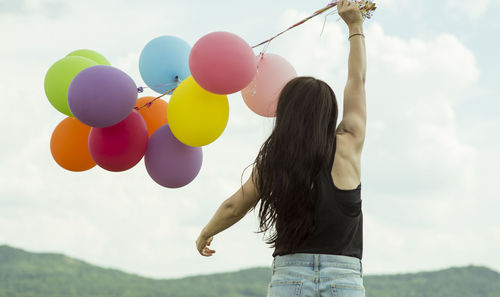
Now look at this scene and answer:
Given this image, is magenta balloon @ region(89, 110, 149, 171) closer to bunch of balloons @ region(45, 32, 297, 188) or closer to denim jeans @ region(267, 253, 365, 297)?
bunch of balloons @ region(45, 32, 297, 188)

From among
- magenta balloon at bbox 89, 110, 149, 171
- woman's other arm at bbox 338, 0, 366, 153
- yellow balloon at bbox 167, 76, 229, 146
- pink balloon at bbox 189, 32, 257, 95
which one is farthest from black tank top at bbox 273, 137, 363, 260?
magenta balloon at bbox 89, 110, 149, 171

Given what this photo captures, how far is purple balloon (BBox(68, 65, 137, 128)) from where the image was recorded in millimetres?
2883

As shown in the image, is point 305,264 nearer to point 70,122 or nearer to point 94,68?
point 94,68

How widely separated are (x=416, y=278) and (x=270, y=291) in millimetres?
30183

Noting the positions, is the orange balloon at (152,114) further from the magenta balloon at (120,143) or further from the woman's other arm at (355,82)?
the woman's other arm at (355,82)

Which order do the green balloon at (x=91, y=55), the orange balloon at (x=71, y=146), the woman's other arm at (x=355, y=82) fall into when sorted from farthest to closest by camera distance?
1. the green balloon at (x=91, y=55)
2. the orange balloon at (x=71, y=146)
3. the woman's other arm at (x=355, y=82)

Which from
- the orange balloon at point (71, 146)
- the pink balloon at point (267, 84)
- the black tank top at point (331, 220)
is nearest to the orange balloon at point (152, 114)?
the orange balloon at point (71, 146)

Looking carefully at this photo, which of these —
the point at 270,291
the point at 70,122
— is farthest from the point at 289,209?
the point at 70,122

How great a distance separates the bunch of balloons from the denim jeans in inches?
34.0

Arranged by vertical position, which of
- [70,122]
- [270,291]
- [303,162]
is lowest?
[270,291]

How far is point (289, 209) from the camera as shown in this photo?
7.05 ft

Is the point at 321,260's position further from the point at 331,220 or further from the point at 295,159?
the point at 295,159

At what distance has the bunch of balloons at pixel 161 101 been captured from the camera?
277 cm

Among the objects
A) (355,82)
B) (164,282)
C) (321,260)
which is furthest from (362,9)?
(164,282)
